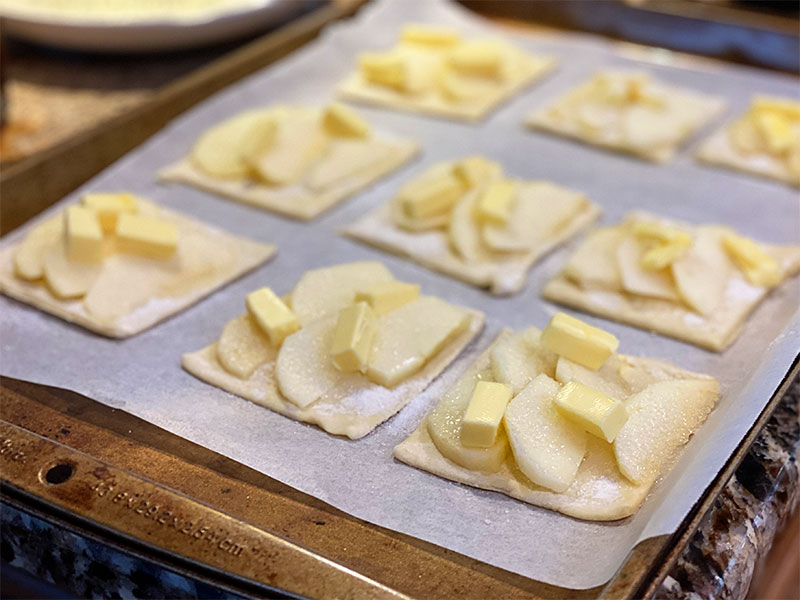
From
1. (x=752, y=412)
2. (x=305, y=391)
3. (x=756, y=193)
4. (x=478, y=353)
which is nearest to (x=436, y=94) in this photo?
(x=756, y=193)

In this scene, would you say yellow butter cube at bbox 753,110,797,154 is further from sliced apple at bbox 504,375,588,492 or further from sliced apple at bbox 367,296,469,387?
sliced apple at bbox 504,375,588,492

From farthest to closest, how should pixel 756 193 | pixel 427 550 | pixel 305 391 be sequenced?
pixel 756 193 < pixel 305 391 < pixel 427 550

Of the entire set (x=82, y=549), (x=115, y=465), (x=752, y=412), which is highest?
(x=752, y=412)

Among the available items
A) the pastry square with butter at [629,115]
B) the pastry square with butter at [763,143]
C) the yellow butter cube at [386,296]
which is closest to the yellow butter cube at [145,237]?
the yellow butter cube at [386,296]

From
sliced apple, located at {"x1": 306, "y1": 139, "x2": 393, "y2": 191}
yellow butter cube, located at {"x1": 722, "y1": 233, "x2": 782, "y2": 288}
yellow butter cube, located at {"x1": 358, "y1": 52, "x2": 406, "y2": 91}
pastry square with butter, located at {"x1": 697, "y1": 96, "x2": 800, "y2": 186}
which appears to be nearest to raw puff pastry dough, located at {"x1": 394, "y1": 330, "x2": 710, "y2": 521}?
yellow butter cube, located at {"x1": 722, "y1": 233, "x2": 782, "y2": 288}

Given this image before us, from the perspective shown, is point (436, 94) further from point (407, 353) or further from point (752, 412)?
point (752, 412)

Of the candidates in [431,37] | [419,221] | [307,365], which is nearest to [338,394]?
[307,365]

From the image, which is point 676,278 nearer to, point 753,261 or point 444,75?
point 753,261
